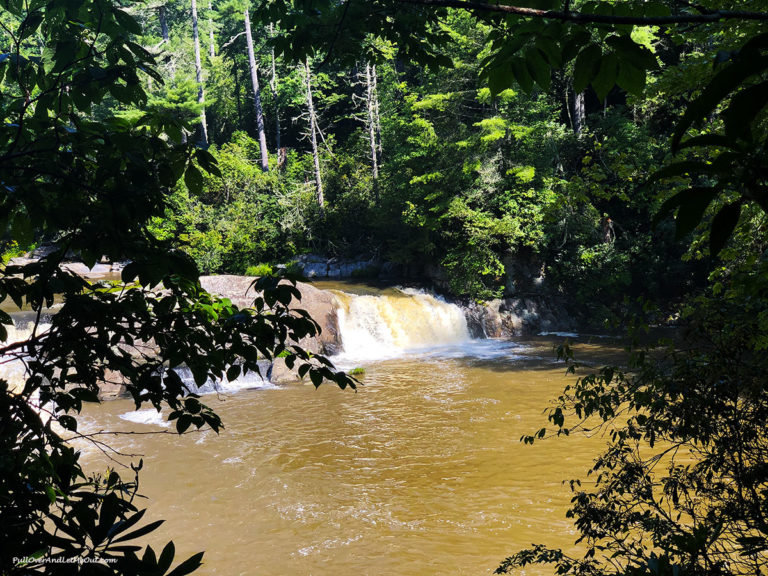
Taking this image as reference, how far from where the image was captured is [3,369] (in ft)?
31.8

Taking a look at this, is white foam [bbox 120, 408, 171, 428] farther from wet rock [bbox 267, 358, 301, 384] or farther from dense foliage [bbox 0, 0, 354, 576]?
dense foliage [bbox 0, 0, 354, 576]

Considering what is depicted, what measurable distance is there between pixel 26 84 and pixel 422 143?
50.7 ft

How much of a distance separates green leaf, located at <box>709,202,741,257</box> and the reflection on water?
4.95 m

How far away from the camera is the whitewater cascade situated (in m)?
14.2

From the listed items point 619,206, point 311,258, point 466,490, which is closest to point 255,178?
point 311,258

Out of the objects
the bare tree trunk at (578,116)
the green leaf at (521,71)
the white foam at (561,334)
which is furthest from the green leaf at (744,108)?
the bare tree trunk at (578,116)

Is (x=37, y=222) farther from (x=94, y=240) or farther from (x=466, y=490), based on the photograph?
(x=466, y=490)

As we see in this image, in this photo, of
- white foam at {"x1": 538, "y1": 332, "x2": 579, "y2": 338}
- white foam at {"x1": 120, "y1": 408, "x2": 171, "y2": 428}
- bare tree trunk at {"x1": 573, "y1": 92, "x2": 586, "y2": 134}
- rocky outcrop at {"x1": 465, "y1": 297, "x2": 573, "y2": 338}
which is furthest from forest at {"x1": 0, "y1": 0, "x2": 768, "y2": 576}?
bare tree trunk at {"x1": 573, "y1": 92, "x2": 586, "y2": 134}

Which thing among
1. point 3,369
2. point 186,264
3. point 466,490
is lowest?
point 466,490

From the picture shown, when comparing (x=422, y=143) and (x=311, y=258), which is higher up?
(x=422, y=143)

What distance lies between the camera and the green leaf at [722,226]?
2.39ft

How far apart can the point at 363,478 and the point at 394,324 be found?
8070mm

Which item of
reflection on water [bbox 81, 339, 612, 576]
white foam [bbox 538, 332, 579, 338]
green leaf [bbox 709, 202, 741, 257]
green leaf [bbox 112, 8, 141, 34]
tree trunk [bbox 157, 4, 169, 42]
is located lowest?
reflection on water [bbox 81, 339, 612, 576]

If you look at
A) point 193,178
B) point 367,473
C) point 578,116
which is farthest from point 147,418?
point 578,116
